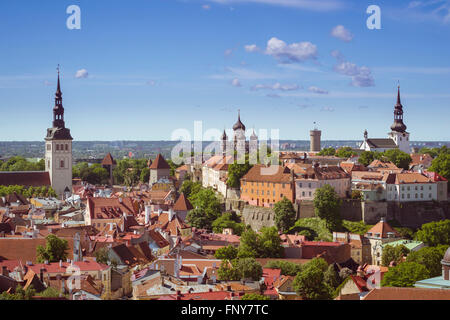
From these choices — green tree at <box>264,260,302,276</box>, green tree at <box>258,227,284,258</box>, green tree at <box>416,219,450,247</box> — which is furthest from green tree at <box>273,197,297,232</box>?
green tree at <box>264,260,302,276</box>

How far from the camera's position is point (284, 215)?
133ft

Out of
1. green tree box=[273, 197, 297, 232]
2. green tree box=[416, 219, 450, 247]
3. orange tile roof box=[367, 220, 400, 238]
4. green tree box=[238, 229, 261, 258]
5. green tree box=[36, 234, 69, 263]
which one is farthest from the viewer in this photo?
green tree box=[273, 197, 297, 232]

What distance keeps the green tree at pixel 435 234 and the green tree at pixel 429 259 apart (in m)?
4.28

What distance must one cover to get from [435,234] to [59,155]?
42.9 metres

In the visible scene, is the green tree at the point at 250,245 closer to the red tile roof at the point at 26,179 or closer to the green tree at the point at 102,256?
the green tree at the point at 102,256

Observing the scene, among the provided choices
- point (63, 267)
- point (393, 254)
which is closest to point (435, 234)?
point (393, 254)

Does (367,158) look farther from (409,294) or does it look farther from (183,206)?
(409,294)

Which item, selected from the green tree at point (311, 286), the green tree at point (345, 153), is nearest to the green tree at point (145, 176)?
→ the green tree at point (345, 153)

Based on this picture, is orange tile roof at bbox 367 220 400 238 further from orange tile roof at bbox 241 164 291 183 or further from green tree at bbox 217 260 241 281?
green tree at bbox 217 260 241 281

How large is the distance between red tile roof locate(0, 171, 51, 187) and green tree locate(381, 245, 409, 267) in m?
42.5

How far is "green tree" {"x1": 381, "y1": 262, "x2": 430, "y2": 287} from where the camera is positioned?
2702 cm

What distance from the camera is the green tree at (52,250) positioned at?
94.6 ft
